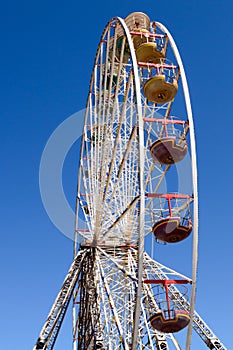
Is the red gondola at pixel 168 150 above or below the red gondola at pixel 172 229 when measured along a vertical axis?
above

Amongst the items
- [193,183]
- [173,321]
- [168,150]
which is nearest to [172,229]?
[193,183]

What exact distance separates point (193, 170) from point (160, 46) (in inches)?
229

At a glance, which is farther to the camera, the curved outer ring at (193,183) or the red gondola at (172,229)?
the red gondola at (172,229)

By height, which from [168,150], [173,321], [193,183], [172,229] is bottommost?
[173,321]

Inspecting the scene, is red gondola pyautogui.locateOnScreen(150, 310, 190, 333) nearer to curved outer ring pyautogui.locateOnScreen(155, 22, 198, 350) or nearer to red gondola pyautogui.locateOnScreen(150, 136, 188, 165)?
curved outer ring pyautogui.locateOnScreen(155, 22, 198, 350)

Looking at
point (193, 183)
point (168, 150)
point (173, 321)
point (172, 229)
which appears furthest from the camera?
point (168, 150)

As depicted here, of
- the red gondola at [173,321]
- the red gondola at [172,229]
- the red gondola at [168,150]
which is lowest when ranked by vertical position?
the red gondola at [173,321]

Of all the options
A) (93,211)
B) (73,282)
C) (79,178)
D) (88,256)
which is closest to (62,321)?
(73,282)

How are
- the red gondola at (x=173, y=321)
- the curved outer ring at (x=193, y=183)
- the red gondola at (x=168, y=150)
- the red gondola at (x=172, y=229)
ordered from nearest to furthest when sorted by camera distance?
1. the curved outer ring at (x=193, y=183)
2. the red gondola at (x=173, y=321)
3. the red gondola at (x=172, y=229)
4. the red gondola at (x=168, y=150)

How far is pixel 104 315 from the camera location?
61.3ft

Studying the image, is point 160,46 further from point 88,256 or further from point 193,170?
point 88,256

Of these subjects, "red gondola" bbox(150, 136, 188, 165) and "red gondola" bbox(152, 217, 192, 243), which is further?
"red gondola" bbox(150, 136, 188, 165)

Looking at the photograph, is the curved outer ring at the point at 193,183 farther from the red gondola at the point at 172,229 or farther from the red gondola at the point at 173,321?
the red gondola at the point at 172,229

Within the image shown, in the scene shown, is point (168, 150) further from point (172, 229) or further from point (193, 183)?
point (172, 229)
